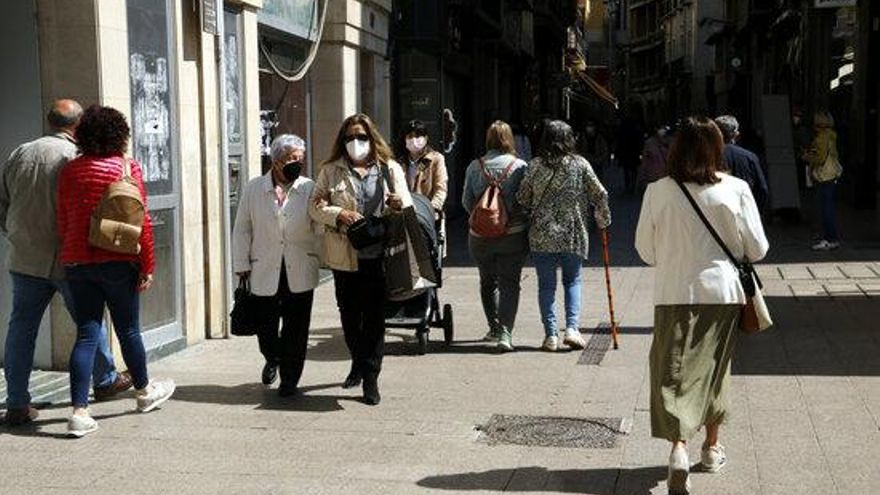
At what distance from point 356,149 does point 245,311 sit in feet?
4.16

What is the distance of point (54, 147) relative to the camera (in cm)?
682

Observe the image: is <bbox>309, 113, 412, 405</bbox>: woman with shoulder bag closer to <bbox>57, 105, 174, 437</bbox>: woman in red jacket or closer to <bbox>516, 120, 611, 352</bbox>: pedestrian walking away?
<bbox>57, 105, 174, 437</bbox>: woman in red jacket

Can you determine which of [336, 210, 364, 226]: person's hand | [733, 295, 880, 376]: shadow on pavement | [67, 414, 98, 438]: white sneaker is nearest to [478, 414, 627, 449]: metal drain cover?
[336, 210, 364, 226]: person's hand

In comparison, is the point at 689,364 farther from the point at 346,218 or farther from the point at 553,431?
→ the point at 346,218

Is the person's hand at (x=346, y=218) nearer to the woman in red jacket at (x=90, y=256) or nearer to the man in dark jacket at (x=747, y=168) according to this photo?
the woman in red jacket at (x=90, y=256)

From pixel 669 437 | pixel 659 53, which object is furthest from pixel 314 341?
pixel 659 53

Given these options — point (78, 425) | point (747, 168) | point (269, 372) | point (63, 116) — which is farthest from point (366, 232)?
point (747, 168)

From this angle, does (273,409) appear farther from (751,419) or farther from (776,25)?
(776,25)

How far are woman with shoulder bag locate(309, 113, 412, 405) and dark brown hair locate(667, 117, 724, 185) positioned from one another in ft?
7.44

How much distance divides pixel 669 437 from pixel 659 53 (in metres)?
87.4

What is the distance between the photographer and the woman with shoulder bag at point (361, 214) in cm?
731

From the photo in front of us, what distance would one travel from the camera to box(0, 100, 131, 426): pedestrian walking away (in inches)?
265

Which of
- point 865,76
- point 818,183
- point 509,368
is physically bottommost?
point 509,368

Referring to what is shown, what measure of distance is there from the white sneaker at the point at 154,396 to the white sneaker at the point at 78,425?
0.50 m
